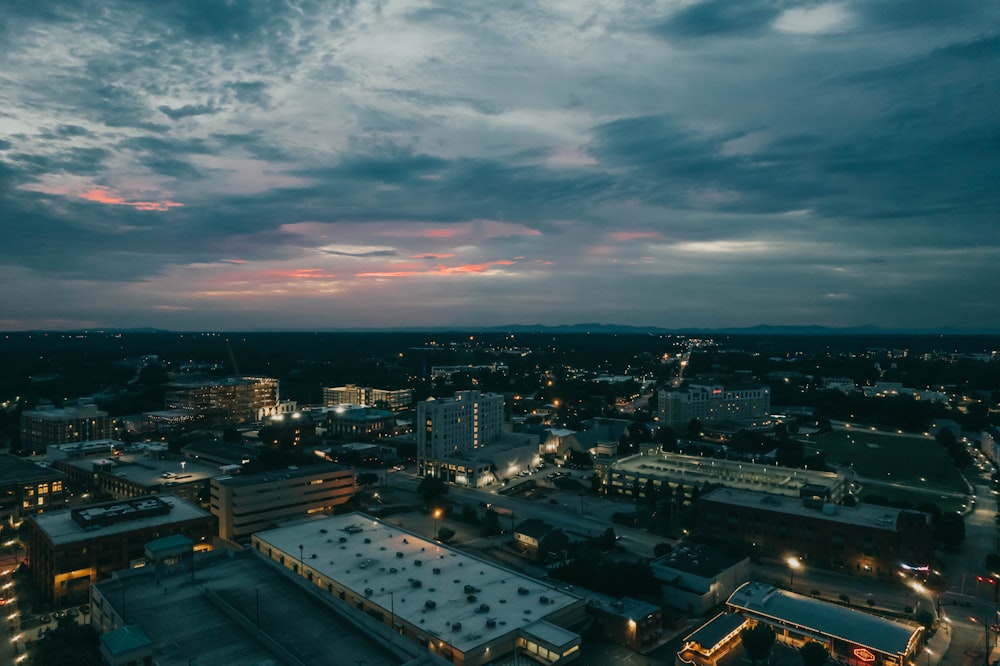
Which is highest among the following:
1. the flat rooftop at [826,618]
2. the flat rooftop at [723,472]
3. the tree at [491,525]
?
the flat rooftop at [723,472]

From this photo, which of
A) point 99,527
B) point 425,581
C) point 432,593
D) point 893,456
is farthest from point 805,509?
point 99,527

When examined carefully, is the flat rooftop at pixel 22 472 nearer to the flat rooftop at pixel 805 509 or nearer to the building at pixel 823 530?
the building at pixel 823 530

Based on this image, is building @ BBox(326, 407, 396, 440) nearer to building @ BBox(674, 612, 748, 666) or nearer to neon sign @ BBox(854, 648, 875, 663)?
building @ BBox(674, 612, 748, 666)

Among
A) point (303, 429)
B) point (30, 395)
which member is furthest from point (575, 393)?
point (30, 395)

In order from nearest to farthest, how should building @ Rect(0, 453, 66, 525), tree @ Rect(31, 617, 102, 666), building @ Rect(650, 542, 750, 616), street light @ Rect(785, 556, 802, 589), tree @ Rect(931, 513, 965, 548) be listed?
tree @ Rect(31, 617, 102, 666) → building @ Rect(650, 542, 750, 616) → street light @ Rect(785, 556, 802, 589) → tree @ Rect(931, 513, 965, 548) → building @ Rect(0, 453, 66, 525)

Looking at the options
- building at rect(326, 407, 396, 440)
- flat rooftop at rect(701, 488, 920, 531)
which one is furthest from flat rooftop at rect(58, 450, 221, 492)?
flat rooftop at rect(701, 488, 920, 531)

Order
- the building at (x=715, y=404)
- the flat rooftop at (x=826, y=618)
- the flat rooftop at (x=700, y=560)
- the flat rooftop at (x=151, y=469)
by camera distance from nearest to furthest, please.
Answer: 1. the flat rooftop at (x=826, y=618)
2. the flat rooftop at (x=700, y=560)
3. the flat rooftop at (x=151, y=469)
4. the building at (x=715, y=404)


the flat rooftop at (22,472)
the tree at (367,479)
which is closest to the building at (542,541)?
the tree at (367,479)
